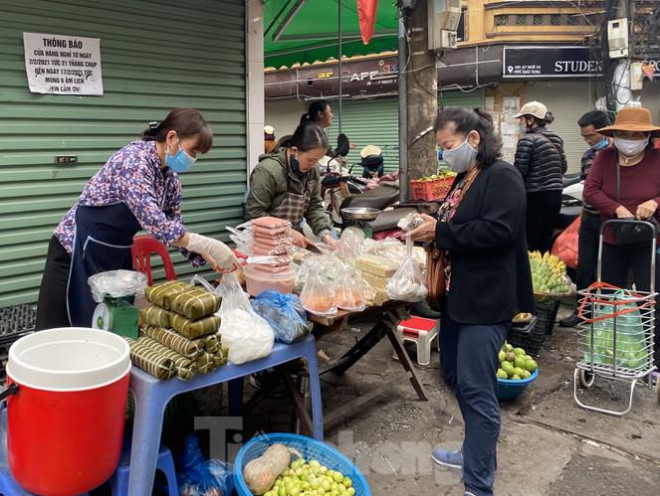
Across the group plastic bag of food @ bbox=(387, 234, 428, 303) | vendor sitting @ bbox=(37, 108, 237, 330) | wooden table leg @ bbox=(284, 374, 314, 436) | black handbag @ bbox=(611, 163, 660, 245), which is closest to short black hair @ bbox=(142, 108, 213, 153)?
vendor sitting @ bbox=(37, 108, 237, 330)

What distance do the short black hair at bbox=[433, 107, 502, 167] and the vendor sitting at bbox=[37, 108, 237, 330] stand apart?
1190mm

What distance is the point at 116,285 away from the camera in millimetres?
2545

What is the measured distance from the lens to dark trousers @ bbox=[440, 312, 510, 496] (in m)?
2.79

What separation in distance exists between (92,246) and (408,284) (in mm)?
1629

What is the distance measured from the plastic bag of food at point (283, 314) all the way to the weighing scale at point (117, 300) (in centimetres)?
58

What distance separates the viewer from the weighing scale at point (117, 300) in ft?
8.34

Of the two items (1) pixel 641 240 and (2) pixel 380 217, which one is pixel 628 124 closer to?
(1) pixel 641 240

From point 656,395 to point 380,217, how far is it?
2879 millimetres

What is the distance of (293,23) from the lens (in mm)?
8062

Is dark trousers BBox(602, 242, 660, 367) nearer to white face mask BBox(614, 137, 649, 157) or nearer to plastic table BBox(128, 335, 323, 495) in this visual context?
white face mask BBox(614, 137, 649, 157)

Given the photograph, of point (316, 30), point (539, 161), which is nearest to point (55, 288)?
point (539, 161)

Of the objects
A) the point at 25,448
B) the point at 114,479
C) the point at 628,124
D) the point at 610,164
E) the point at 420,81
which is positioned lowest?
the point at 114,479

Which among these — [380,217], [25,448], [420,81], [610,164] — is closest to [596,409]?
[610,164]

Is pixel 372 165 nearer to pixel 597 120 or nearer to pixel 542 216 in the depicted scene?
pixel 542 216
